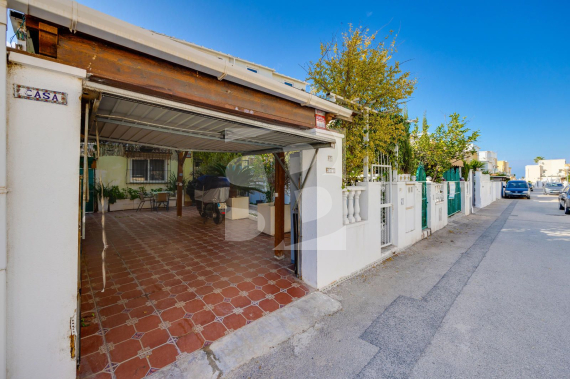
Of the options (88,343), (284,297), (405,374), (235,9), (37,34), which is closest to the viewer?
(37,34)

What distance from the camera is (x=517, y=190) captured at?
66.2ft

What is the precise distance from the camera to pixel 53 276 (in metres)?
1.73

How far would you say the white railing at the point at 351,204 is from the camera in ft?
14.5

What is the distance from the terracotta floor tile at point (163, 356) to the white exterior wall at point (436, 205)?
780cm

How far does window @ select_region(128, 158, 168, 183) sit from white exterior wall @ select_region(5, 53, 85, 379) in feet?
39.3

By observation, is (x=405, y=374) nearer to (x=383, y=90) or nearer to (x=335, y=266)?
(x=335, y=266)

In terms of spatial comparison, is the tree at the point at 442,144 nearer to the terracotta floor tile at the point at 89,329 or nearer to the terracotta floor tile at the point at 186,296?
the terracotta floor tile at the point at 186,296

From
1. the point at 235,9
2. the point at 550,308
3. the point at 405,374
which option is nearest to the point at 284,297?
the point at 405,374

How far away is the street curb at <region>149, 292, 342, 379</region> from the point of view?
2.25m

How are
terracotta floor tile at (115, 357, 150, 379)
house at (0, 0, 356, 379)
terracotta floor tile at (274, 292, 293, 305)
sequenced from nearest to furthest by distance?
house at (0, 0, 356, 379)
terracotta floor tile at (115, 357, 150, 379)
terracotta floor tile at (274, 292, 293, 305)

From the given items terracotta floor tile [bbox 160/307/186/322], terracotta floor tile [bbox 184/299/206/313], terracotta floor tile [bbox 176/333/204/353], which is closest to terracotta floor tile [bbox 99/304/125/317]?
terracotta floor tile [bbox 160/307/186/322]

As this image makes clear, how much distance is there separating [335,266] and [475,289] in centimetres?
225

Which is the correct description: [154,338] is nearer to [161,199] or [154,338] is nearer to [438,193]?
[438,193]

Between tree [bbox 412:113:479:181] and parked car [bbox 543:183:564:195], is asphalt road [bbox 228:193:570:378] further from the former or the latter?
parked car [bbox 543:183:564:195]
